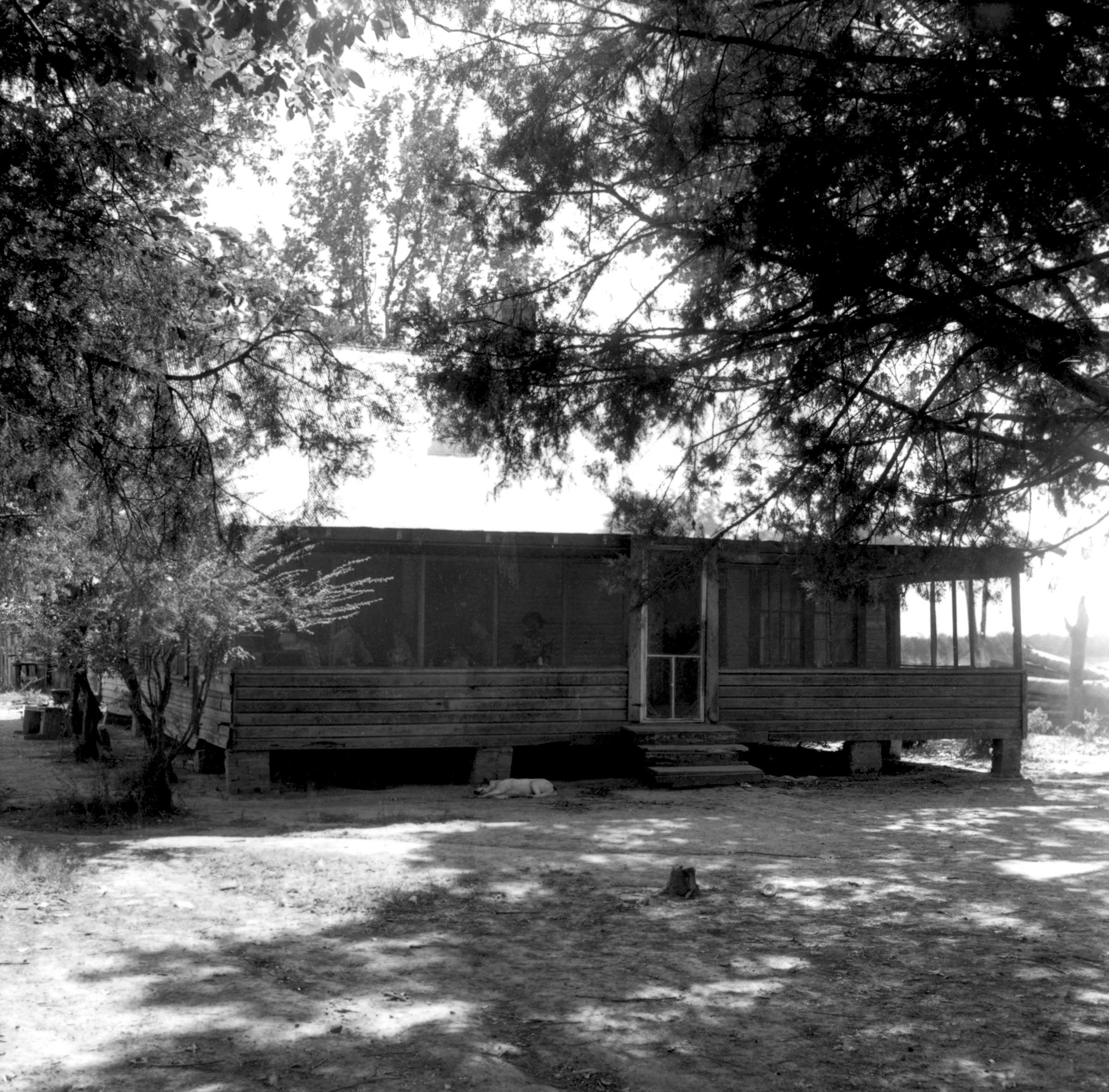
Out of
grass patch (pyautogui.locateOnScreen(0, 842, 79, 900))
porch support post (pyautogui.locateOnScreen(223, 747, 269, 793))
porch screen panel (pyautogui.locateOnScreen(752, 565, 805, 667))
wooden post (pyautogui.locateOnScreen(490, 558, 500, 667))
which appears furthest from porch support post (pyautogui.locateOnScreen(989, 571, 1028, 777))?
grass patch (pyautogui.locateOnScreen(0, 842, 79, 900))

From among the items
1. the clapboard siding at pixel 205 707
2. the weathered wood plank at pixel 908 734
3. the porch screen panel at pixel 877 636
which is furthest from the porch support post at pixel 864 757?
the clapboard siding at pixel 205 707

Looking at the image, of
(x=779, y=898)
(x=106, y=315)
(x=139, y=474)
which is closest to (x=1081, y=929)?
(x=779, y=898)

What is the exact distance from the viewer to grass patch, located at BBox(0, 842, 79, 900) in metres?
8.45

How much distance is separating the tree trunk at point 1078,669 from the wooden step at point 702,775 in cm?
1425

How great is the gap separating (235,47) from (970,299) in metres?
4.93

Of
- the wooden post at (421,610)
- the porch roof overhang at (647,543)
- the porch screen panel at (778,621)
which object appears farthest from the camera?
the porch screen panel at (778,621)

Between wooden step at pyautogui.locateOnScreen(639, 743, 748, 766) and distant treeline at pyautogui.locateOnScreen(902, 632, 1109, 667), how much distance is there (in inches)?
740

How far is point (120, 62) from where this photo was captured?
7.11 meters

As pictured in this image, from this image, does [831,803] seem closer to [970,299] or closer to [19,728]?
[970,299]

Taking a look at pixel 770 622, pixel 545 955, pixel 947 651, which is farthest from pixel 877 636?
pixel 947 651

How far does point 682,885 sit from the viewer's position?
8.88m

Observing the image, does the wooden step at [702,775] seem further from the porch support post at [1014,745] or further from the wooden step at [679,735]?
the porch support post at [1014,745]

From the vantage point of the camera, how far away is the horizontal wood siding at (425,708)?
49.8 ft

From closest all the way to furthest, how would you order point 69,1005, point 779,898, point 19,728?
point 69,1005 < point 779,898 < point 19,728
